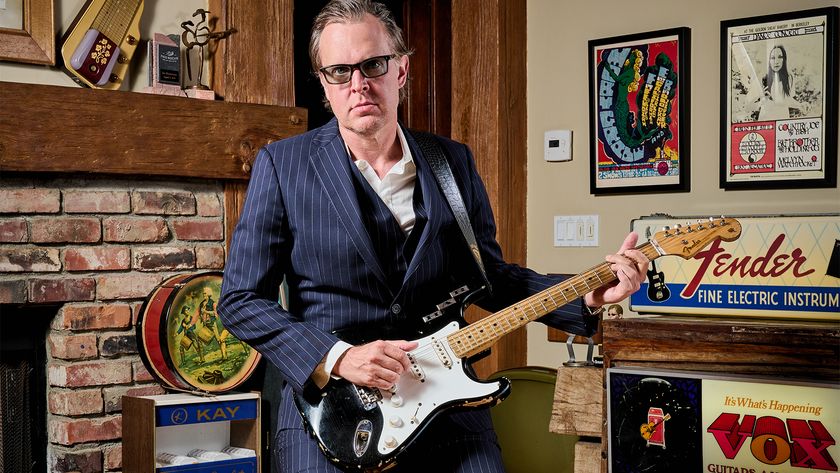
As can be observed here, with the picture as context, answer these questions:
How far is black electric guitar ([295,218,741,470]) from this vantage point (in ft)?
5.48

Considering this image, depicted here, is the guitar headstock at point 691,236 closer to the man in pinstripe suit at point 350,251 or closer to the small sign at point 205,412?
the man in pinstripe suit at point 350,251

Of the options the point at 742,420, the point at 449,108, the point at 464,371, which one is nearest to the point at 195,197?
the point at 449,108

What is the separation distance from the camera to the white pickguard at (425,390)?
1681mm

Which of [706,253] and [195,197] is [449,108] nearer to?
[195,197]

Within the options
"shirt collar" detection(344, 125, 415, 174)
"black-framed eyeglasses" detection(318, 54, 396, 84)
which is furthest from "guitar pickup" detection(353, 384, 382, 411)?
"black-framed eyeglasses" detection(318, 54, 396, 84)

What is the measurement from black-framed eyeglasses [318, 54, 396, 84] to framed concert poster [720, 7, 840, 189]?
1648mm

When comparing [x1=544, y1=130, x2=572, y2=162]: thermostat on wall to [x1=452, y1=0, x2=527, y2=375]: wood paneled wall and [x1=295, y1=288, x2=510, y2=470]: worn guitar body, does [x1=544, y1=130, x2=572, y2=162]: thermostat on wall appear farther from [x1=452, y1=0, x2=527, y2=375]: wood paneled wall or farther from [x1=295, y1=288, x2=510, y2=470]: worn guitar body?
[x1=295, y1=288, x2=510, y2=470]: worn guitar body

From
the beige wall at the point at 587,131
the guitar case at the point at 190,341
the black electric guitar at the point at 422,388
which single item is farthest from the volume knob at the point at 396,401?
the beige wall at the point at 587,131

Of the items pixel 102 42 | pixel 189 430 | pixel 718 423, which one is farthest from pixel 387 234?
pixel 102 42

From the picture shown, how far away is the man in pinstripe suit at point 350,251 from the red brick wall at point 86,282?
1337 millimetres

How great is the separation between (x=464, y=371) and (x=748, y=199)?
63.7 inches

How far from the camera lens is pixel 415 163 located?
1.83 meters

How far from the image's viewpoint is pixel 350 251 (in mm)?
1703

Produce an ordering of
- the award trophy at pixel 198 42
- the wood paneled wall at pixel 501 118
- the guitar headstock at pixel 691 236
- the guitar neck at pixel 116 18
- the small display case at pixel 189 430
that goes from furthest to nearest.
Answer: the wood paneled wall at pixel 501 118, the award trophy at pixel 198 42, the guitar neck at pixel 116 18, the small display case at pixel 189 430, the guitar headstock at pixel 691 236
